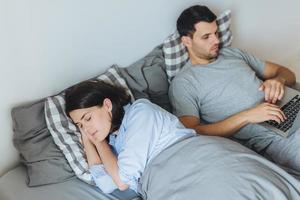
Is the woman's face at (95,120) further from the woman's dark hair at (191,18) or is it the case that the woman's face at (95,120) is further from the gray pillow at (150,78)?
the woman's dark hair at (191,18)

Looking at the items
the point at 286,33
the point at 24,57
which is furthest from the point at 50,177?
the point at 286,33

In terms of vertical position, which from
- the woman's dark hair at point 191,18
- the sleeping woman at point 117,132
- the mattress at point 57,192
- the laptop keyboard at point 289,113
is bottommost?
the laptop keyboard at point 289,113

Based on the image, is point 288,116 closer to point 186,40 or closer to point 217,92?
point 217,92

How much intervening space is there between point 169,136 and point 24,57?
0.62 m

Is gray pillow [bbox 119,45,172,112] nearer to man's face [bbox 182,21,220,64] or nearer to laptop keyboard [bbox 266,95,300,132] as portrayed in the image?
man's face [bbox 182,21,220,64]

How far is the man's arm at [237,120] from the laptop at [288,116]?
0.14 feet

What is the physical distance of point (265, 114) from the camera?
1688 mm

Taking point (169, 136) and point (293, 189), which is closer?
point (293, 189)

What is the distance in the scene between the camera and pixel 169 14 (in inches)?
78.8

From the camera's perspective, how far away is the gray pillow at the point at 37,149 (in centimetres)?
154

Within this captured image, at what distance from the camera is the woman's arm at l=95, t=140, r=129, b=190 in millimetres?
1448

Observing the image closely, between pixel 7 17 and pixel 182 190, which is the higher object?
pixel 7 17

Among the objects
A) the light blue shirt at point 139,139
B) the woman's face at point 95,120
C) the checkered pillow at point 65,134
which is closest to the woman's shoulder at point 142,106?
the light blue shirt at point 139,139

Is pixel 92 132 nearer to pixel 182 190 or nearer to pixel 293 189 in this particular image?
pixel 182 190
